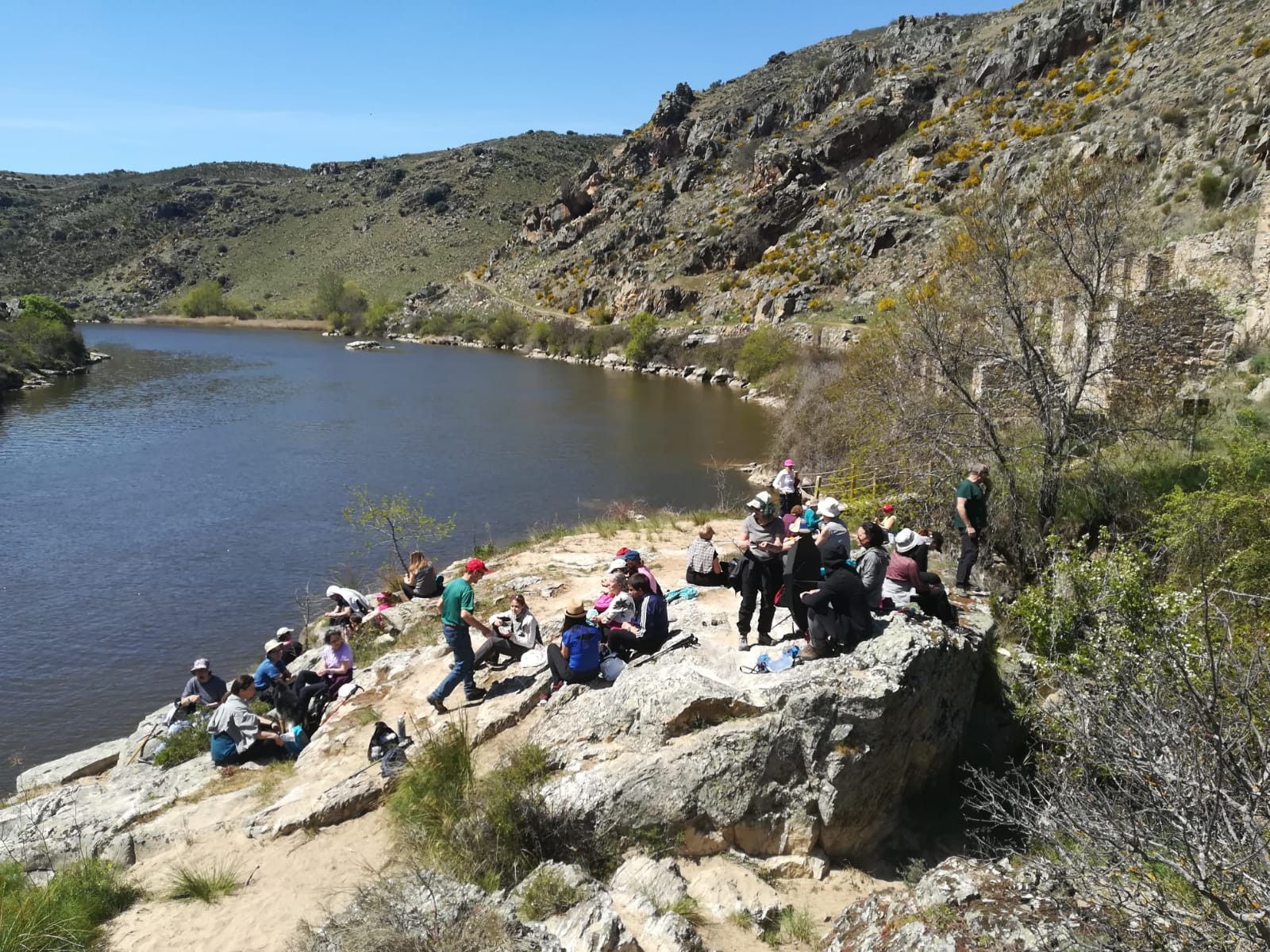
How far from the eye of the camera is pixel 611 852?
22.6 feet

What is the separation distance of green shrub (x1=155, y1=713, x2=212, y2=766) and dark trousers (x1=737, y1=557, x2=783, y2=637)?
7527mm

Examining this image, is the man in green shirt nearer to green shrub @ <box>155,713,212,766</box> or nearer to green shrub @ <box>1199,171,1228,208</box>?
green shrub @ <box>155,713,212,766</box>

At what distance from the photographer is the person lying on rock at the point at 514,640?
33.9 feet

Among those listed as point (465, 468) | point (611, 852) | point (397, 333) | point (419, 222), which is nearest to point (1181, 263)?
point (611, 852)

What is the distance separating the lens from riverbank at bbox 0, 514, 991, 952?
6477 mm

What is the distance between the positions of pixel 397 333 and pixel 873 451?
8846 cm

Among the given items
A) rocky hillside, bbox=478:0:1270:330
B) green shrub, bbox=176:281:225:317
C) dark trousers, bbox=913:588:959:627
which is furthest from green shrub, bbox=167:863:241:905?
green shrub, bbox=176:281:225:317

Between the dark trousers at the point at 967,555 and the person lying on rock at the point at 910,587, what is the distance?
1.75 metres

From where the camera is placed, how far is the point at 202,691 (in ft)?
37.5

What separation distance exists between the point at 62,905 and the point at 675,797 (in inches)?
203

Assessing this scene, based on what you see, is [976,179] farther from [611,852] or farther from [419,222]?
[419,222]

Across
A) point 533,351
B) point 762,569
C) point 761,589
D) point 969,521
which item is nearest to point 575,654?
point 761,589

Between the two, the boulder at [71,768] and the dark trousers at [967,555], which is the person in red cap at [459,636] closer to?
the boulder at [71,768]

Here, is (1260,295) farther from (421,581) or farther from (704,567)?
(421,581)
